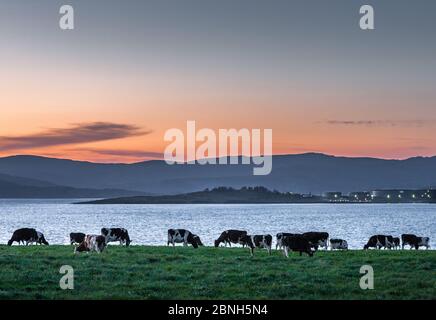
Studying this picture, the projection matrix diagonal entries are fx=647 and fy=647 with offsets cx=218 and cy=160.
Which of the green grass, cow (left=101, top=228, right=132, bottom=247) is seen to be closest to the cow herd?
cow (left=101, top=228, right=132, bottom=247)

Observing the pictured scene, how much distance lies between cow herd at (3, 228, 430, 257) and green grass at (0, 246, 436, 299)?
45.7 inches

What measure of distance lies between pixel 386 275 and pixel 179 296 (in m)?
8.29

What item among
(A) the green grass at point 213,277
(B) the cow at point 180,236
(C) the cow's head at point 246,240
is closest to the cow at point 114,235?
(B) the cow at point 180,236

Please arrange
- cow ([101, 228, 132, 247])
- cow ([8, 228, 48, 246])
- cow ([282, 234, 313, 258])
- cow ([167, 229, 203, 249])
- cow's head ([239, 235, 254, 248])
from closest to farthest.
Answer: cow ([282, 234, 313, 258]), cow's head ([239, 235, 254, 248]), cow ([101, 228, 132, 247]), cow ([8, 228, 48, 246]), cow ([167, 229, 203, 249])

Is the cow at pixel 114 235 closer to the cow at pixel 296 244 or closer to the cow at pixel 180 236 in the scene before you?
the cow at pixel 180 236

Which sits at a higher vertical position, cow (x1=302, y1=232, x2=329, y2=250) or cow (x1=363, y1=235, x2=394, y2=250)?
cow (x1=302, y1=232, x2=329, y2=250)

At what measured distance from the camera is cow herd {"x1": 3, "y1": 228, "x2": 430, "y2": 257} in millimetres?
30812

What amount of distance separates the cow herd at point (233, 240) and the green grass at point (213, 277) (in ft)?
3.81

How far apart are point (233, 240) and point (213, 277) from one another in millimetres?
15722

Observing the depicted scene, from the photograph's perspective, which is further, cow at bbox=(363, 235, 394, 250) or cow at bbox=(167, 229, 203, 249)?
cow at bbox=(363, 235, 394, 250)

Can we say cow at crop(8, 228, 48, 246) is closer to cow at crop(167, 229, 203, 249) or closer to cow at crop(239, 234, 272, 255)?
cow at crop(167, 229, 203, 249)
